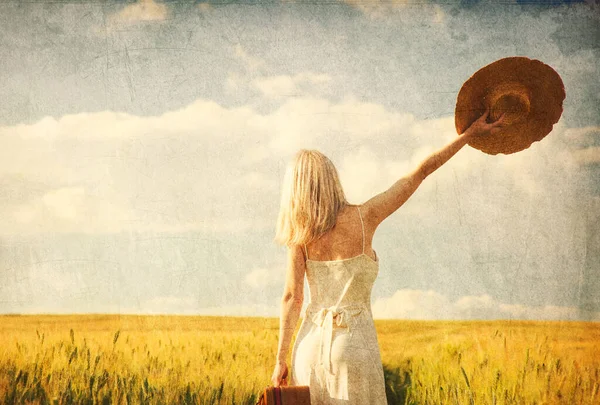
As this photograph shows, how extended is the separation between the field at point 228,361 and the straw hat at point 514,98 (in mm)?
1193

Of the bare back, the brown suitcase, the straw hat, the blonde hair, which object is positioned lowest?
the brown suitcase

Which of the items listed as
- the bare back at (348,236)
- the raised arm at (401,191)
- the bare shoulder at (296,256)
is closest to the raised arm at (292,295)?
the bare shoulder at (296,256)

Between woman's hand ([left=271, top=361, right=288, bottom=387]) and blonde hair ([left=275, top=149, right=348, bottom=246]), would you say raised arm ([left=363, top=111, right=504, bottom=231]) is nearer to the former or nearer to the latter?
blonde hair ([left=275, top=149, right=348, bottom=246])

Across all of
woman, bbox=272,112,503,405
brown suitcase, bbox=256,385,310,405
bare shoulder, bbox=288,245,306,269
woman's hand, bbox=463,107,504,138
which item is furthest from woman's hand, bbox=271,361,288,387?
woman's hand, bbox=463,107,504,138

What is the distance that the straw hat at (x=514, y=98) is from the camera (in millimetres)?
2879

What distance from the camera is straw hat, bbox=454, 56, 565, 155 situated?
113 inches

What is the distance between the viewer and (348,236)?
2.46m

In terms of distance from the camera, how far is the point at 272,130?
11.9 feet

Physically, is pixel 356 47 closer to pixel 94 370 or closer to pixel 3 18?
pixel 3 18

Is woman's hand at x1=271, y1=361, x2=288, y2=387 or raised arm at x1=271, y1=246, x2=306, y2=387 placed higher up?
raised arm at x1=271, y1=246, x2=306, y2=387

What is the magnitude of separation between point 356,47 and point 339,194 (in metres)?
1.54
